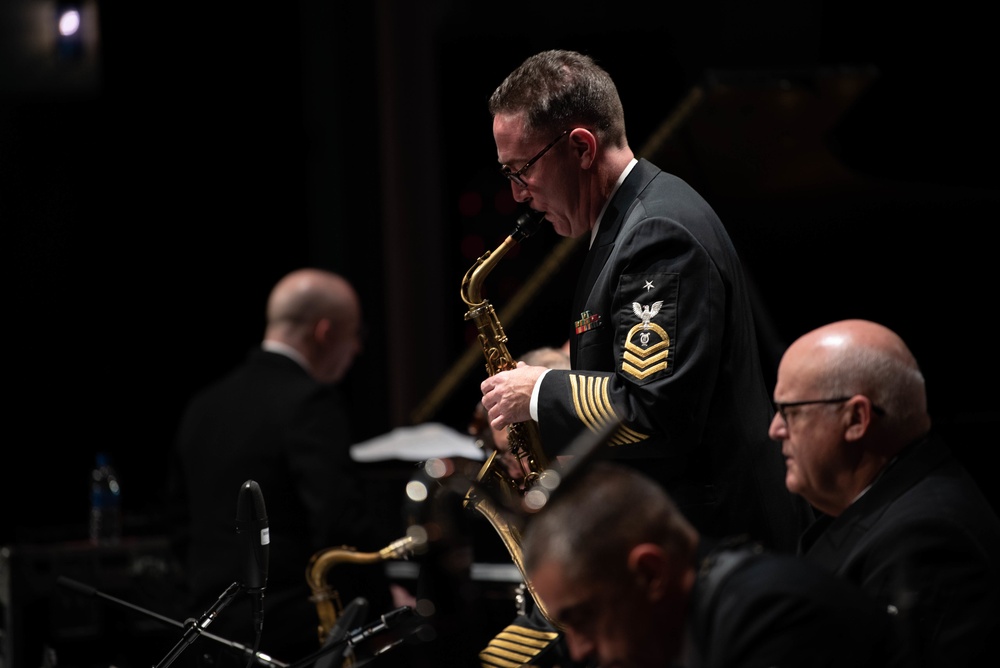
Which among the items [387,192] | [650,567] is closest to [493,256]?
[650,567]

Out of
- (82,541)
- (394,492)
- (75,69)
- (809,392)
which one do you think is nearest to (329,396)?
(394,492)

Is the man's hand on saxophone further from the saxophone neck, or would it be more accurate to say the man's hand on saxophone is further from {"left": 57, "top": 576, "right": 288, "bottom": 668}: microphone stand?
{"left": 57, "top": 576, "right": 288, "bottom": 668}: microphone stand

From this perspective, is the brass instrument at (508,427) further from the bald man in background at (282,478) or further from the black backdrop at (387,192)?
the black backdrop at (387,192)

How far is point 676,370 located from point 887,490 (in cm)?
47

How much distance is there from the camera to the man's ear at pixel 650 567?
1.72m

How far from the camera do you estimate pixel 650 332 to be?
8.21ft

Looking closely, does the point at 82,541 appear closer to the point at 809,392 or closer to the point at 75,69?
the point at 75,69

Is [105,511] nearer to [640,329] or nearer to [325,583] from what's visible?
[325,583]

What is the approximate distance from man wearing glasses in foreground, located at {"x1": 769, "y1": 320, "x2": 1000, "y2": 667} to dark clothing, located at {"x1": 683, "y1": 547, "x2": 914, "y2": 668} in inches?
12.7

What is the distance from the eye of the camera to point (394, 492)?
5207 mm

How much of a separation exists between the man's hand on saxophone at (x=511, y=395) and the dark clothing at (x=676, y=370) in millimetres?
43

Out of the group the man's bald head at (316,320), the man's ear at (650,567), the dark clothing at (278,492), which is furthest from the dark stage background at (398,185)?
the man's ear at (650,567)

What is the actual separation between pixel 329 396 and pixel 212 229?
2520mm

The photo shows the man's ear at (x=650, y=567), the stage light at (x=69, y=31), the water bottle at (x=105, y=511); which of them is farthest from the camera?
the stage light at (x=69, y=31)
